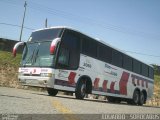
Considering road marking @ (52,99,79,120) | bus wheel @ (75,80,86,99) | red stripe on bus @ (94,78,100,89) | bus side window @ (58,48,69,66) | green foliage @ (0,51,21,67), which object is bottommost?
road marking @ (52,99,79,120)

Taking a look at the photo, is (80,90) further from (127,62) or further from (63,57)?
(127,62)

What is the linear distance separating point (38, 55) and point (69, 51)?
1.50 meters

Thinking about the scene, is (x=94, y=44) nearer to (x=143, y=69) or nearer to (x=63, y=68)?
(x=63, y=68)

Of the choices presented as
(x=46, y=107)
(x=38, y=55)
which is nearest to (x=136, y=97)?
(x=38, y=55)

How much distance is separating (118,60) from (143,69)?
189 inches

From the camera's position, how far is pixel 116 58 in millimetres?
18547

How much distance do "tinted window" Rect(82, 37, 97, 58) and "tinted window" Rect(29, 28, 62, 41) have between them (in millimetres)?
1624

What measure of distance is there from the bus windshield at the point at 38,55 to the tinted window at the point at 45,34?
0.30 metres

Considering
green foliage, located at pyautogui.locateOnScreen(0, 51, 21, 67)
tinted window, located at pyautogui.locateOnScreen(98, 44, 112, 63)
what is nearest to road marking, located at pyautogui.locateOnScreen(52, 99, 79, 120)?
tinted window, located at pyautogui.locateOnScreen(98, 44, 112, 63)

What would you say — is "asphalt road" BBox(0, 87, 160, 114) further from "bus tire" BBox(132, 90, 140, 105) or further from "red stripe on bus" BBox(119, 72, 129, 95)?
"bus tire" BBox(132, 90, 140, 105)

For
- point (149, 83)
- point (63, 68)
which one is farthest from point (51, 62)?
point (149, 83)

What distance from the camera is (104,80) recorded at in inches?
676

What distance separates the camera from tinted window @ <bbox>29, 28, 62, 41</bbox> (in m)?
14.2

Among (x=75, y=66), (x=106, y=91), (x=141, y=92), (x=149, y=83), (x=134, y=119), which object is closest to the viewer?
(x=134, y=119)
